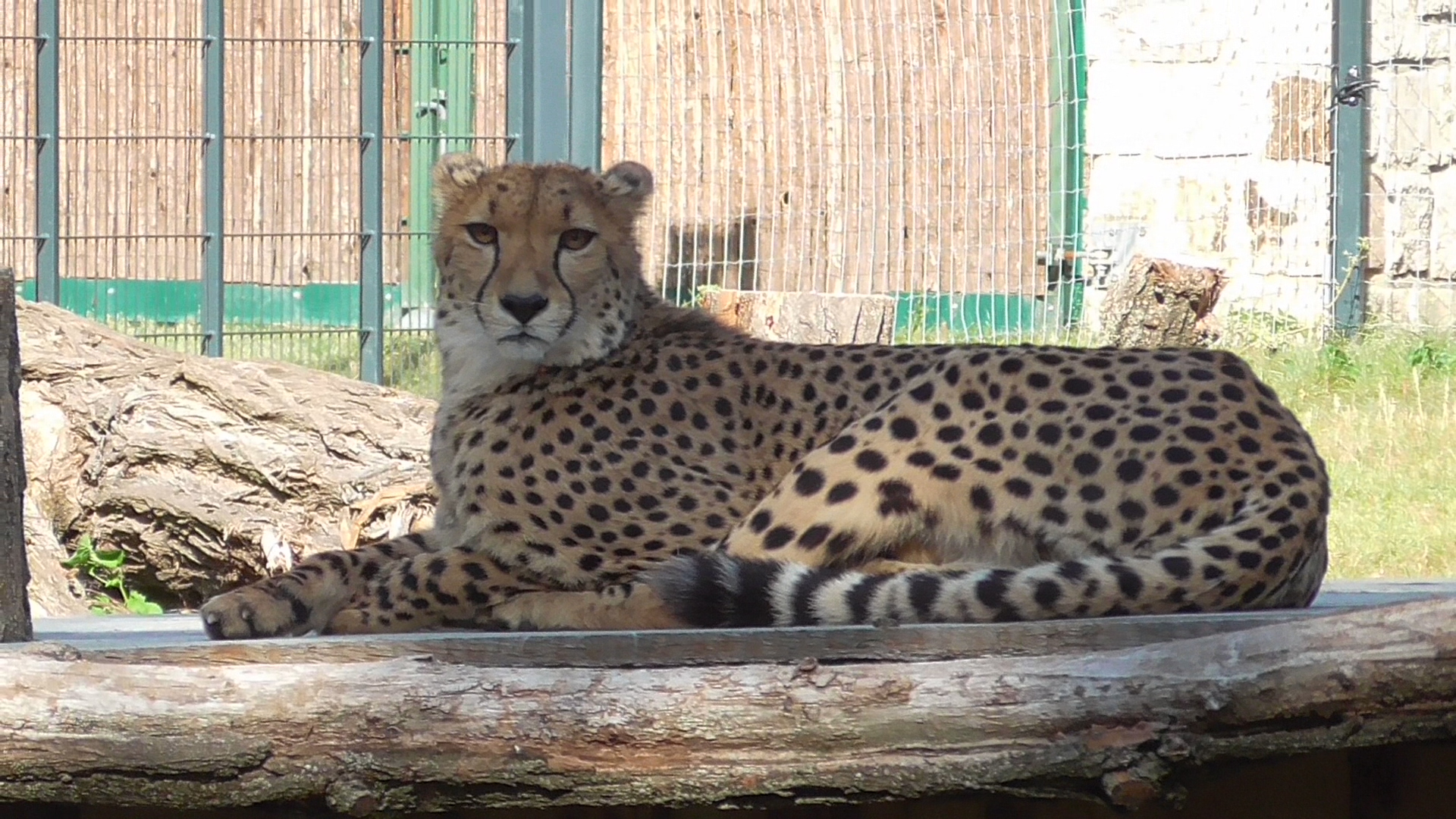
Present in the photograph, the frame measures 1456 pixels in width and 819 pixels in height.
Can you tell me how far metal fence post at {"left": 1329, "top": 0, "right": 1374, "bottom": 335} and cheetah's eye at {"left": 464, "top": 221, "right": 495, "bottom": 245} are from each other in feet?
21.5

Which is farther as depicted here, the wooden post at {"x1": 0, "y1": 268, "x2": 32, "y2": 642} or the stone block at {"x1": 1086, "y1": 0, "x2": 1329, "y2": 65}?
the stone block at {"x1": 1086, "y1": 0, "x2": 1329, "y2": 65}

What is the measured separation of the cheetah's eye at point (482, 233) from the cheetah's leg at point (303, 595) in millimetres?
559

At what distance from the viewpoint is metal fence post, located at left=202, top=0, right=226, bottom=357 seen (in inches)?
308

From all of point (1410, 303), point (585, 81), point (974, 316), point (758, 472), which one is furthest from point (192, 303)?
point (1410, 303)

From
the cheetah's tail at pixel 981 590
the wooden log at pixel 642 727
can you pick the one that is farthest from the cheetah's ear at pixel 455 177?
the wooden log at pixel 642 727

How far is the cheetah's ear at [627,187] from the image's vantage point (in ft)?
12.8

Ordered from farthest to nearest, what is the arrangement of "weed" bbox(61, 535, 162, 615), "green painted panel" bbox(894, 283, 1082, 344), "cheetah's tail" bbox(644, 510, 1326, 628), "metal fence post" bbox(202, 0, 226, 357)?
"green painted panel" bbox(894, 283, 1082, 344), "metal fence post" bbox(202, 0, 226, 357), "weed" bbox(61, 535, 162, 615), "cheetah's tail" bbox(644, 510, 1326, 628)

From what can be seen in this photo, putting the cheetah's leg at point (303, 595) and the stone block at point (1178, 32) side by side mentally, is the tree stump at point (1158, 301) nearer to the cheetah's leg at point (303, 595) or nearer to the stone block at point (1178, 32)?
the stone block at point (1178, 32)

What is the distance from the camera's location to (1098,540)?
10.7ft

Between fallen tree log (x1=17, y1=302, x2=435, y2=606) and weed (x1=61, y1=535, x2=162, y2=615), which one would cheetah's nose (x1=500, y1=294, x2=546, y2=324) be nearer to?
fallen tree log (x1=17, y1=302, x2=435, y2=606)

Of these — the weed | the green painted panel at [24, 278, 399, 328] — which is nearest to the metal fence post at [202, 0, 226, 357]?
the green painted panel at [24, 278, 399, 328]

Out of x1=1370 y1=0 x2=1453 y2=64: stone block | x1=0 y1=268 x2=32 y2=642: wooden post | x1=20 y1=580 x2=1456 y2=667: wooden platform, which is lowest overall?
x1=20 y1=580 x2=1456 y2=667: wooden platform

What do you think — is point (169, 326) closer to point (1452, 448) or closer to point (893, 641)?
point (1452, 448)

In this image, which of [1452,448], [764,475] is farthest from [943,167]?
[764,475]
